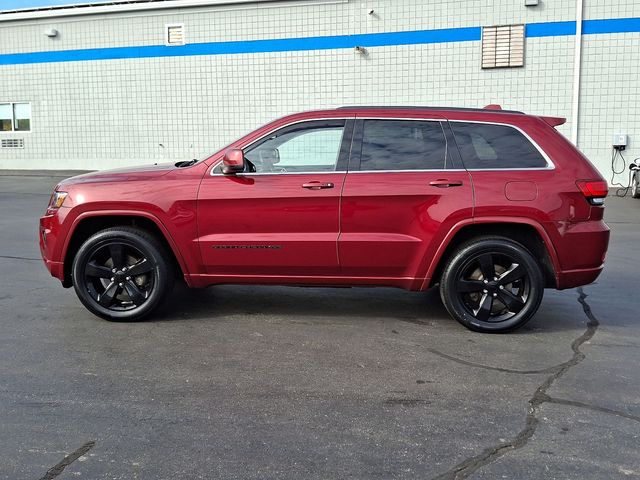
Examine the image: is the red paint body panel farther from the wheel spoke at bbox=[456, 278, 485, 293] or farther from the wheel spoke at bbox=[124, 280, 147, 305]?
the wheel spoke at bbox=[124, 280, 147, 305]

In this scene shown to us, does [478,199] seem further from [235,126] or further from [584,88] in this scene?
[235,126]

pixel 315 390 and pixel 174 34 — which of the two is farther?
pixel 174 34

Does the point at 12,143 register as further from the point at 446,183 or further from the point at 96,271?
the point at 446,183

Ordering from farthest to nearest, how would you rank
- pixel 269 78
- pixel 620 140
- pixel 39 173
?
pixel 39 173, pixel 269 78, pixel 620 140

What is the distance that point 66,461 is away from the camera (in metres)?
3.19

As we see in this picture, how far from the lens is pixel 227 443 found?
3391 mm

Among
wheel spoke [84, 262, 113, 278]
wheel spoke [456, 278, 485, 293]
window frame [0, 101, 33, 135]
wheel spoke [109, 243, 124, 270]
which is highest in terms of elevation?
window frame [0, 101, 33, 135]

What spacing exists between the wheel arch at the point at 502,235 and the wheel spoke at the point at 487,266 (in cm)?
21

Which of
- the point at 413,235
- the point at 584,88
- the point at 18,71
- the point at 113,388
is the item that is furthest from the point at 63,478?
the point at 18,71

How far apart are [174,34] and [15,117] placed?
24.1 feet

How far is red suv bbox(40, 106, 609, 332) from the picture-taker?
5.23 m

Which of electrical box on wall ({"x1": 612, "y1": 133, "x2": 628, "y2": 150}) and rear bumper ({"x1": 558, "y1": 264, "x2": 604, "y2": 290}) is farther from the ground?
electrical box on wall ({"x1": 612, "y1": 133, "x2": 628, "y2": 150})

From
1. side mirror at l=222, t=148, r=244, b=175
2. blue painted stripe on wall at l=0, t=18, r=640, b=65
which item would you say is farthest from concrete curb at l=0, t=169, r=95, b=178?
side mirror at l=222, t=148, r=244, b=175

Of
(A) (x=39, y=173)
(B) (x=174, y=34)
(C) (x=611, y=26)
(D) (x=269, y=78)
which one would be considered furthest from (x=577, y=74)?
(A) (x=39, y=173)
